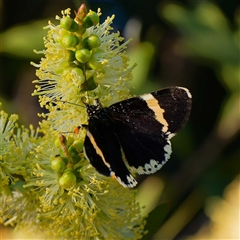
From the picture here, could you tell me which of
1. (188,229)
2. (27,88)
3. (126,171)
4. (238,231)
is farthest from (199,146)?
(126,171)

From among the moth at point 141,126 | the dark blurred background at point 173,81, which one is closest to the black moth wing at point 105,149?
the moth at point 141,126

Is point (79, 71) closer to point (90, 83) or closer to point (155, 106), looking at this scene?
point (90, 83)

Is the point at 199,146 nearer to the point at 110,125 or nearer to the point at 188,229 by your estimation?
the point at 188,229

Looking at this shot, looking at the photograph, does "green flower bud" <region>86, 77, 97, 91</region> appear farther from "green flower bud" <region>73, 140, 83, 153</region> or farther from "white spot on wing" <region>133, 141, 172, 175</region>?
"white spot on wing" <region>133, 141, 172, 175</region>

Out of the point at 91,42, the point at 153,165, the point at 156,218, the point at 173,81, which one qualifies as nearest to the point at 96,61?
the point at 91,42

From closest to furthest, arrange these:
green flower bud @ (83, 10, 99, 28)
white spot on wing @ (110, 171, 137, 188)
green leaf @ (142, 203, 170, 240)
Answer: white spot on wing @ (110, 171, 137, 188) → green flower bud @ (83, 10, 99, 28) → green leaf @ (142, 203, 170, 240)

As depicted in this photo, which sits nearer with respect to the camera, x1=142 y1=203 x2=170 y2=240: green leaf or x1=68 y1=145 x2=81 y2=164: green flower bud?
x1=68 y1=145 x2=81 y2=164: green flower bud

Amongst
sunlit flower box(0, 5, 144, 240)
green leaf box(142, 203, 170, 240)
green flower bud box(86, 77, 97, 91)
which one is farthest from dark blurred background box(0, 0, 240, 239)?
green flower bud box(86, 77, 97, 91)
